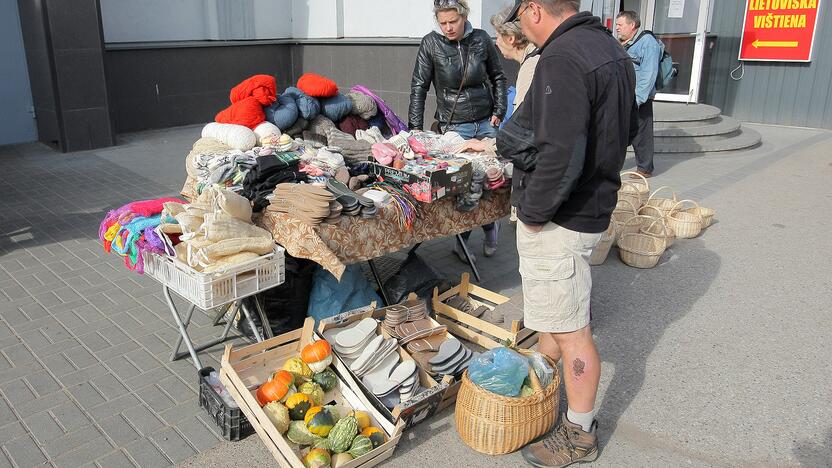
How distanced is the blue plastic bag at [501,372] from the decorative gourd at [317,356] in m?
0.71

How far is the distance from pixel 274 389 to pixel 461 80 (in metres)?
3.15

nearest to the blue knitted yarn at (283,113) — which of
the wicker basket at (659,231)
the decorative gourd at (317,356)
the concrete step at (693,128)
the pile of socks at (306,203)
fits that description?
the pile of socks at (306,203)

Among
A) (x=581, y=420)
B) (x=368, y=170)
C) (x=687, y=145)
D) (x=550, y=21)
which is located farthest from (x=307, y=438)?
(x=687, y=145)

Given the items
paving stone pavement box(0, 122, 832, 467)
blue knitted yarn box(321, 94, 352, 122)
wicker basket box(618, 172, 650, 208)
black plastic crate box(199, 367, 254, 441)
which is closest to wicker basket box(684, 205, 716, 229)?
paving stone pavement box(0, 122, 832, 467)

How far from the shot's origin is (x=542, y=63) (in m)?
2.62

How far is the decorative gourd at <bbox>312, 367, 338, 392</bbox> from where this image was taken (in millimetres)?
3197

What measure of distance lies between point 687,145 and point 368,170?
7.23m

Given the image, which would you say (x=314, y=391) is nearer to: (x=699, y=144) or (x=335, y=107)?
(x=335, y=107)

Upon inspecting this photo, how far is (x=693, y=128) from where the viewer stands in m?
10.0

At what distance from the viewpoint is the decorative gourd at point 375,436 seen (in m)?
2.92

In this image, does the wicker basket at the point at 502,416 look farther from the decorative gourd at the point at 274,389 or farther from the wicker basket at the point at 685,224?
the wicker basket at the point at 685,224

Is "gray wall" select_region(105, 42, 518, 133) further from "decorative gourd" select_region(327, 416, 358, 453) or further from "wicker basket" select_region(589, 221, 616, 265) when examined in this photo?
"decorative gourd" select_region(327, 416, 358, 453)

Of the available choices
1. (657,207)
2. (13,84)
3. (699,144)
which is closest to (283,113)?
(657,207)

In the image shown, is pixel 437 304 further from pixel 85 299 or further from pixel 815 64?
pixel 815 64
